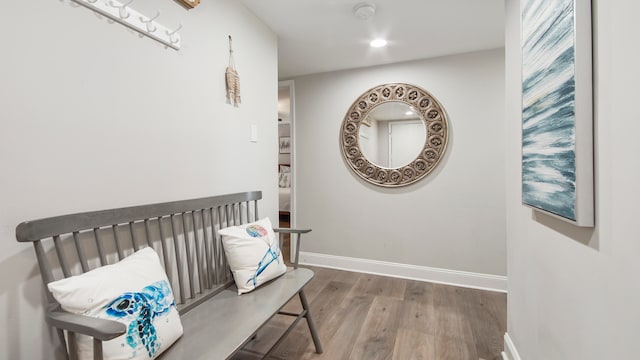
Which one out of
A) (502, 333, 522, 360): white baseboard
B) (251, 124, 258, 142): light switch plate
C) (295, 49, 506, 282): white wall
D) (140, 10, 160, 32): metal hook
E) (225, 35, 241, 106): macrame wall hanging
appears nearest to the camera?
(140, 10, 160, 32): metal hook

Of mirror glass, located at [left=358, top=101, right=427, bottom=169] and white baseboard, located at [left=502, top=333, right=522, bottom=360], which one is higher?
mirror glass, located at [left=358, top=101, right=427, bottom=169]

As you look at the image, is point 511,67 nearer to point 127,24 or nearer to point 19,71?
point 127,24

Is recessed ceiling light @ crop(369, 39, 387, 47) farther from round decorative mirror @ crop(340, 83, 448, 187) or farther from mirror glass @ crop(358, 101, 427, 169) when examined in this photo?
mirror glass @ crop(358, 101, 427, 169)

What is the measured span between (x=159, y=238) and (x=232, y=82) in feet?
3.43

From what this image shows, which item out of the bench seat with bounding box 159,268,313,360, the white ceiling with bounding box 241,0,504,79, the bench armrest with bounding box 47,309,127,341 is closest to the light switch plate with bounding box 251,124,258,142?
the white ceiling with bounding box 241,0,504,79

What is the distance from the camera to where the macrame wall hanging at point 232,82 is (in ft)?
6.07

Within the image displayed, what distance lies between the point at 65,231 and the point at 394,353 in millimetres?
1851

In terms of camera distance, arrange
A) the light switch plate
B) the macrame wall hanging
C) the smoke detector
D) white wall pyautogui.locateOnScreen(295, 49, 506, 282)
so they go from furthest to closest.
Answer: white wall pyautogui.locateOnScreen(295, 49, 506, 282) → the light switch plate → the smoke detector → the macrame wall hanging

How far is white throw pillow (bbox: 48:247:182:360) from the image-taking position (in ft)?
2.93

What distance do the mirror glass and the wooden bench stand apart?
5.68ft

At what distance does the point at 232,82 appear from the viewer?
1862 millimetres

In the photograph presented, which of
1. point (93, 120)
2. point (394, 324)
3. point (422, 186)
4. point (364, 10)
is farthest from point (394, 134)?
point (93, 120)

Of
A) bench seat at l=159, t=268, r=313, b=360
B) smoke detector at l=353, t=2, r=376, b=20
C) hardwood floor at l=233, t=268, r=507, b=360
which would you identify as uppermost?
smoke detector at l=353, t=2, r=376, b=20

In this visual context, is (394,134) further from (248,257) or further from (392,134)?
(248,257)
